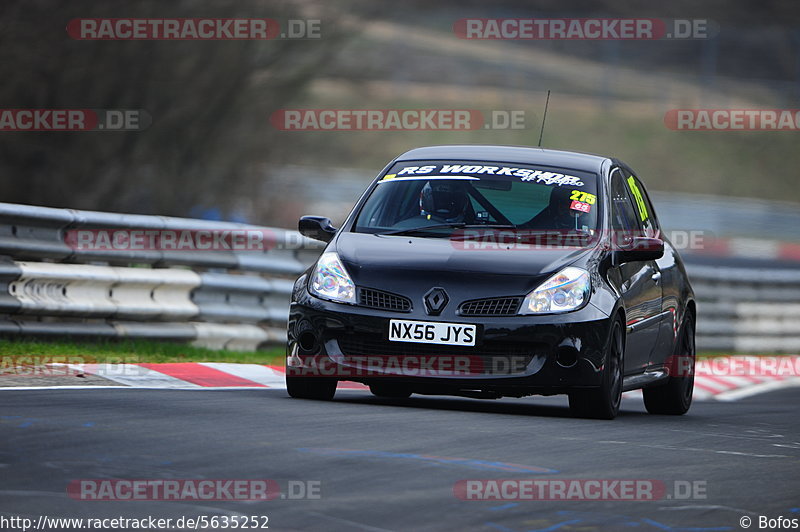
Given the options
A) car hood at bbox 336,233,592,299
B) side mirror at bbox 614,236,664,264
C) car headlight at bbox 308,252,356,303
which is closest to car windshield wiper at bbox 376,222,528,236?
car hood at bbox 336,233,592,299

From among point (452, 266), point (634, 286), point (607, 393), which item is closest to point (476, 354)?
point (452, 266)

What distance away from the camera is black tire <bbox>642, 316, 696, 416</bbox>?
441 inches

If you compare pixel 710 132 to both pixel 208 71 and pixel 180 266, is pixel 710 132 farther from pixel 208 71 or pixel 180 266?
pixel 180 266

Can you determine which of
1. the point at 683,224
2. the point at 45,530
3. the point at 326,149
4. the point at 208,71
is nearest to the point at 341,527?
the point at 45,530

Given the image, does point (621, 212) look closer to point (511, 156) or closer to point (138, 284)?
point (511, 156)

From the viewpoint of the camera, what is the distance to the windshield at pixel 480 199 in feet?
32.0

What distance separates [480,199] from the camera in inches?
389

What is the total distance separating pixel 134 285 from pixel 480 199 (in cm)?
323

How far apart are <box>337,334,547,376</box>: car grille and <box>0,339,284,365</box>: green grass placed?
2535 millimetres

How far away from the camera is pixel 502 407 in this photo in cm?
1020

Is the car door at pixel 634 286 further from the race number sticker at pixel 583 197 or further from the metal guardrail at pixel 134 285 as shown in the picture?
the metal guardrail at pixel 134 285

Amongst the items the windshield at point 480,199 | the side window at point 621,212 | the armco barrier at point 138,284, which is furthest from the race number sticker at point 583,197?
the armco barrier at point 138,284

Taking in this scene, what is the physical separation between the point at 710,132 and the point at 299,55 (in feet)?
93.8

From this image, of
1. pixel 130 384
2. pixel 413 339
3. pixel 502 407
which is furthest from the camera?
pixel 502 407
